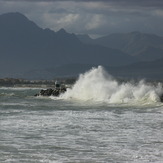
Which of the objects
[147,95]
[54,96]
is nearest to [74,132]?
[147,95]

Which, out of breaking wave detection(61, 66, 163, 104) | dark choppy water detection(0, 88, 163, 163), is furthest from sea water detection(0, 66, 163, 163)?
breaking wave detection(61, 66, 163, 104)

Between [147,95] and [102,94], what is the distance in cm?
1009

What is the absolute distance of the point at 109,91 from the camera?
231 feet

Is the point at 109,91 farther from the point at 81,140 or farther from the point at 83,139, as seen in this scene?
the point at 81,140

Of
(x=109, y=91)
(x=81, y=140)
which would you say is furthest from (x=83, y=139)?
(x=109, y=91)

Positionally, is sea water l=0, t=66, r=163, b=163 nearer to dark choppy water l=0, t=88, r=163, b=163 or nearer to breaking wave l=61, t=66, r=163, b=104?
dark choppy water l=0, t=88, r=163, b=163

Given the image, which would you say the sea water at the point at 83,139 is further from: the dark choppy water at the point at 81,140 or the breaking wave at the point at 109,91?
the breaking wave at the point at 109,91

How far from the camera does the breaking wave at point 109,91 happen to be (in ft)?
202

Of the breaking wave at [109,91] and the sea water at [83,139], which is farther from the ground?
the breaking wave at [109,91]

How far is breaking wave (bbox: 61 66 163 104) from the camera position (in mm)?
61688

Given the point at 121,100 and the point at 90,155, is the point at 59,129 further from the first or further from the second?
the point at 121,100

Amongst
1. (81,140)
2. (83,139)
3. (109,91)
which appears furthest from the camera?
(109,91)

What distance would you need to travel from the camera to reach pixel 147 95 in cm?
6166

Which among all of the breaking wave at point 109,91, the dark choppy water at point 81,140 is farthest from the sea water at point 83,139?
the breaking wave at point 109,91
